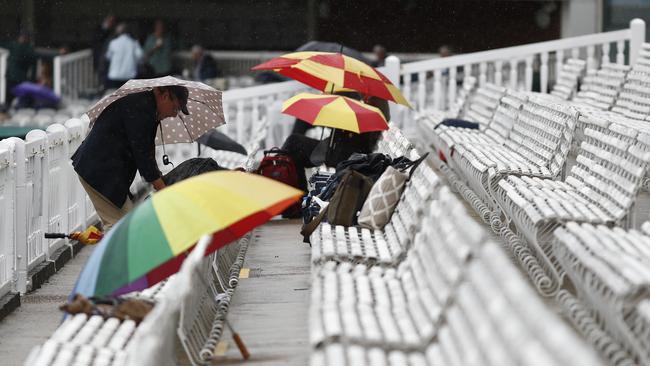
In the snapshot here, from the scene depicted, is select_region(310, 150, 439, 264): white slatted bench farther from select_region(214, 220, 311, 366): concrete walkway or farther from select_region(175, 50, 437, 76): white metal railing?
select_region(175, 50, 437, 76): white metal railing

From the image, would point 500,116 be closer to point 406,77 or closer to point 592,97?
point 592,97

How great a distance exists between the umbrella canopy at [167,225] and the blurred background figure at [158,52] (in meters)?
22.5

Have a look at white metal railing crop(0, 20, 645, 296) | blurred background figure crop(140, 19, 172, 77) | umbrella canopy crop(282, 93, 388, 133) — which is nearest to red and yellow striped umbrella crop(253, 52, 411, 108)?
umbrella canopy crop(282, 93, 388, 133)

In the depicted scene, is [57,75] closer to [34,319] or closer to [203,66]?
[203,66]

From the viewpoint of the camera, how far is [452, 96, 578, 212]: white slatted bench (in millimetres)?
10320

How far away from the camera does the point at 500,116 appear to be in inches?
539

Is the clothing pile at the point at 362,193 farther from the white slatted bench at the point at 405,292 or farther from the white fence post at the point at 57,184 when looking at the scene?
the white fence post at the point at 57,184

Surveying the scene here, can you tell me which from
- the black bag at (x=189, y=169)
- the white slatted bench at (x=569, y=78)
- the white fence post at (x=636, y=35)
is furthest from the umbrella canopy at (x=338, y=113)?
the white fence post at (x=636, y=35)

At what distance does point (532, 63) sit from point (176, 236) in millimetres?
13475

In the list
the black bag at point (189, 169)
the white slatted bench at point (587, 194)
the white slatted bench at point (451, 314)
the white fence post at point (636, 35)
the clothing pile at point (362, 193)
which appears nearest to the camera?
the white slatted bench at point (451, 314)

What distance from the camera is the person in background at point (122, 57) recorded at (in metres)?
27.4

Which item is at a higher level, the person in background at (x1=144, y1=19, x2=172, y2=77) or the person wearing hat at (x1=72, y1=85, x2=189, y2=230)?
the person wearing hat at (x1=72, y1=85, x2=189, y2=230)

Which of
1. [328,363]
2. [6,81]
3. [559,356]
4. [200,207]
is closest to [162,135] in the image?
[200,207]

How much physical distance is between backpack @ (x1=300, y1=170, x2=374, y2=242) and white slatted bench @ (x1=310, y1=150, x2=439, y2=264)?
236mm
